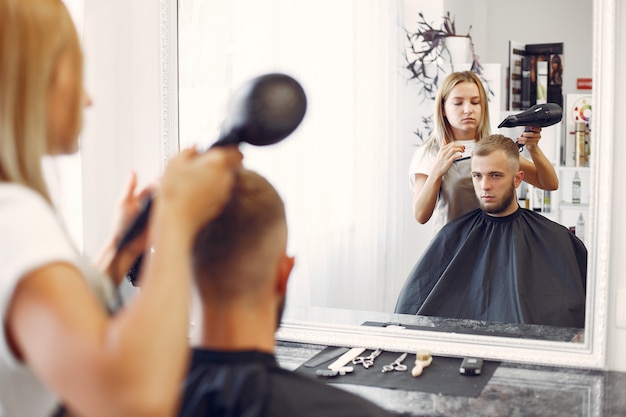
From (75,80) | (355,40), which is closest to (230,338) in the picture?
(75,80)

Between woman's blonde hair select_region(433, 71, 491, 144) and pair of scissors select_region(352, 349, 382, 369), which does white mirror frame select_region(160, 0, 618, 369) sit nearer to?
pair of scissors select_region(352, 349, 382, 369)

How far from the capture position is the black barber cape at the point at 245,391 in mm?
1145

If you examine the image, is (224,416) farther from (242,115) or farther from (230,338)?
Answer: (242,115)

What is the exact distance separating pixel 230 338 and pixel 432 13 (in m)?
1.08

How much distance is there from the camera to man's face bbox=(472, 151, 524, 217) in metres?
1.85

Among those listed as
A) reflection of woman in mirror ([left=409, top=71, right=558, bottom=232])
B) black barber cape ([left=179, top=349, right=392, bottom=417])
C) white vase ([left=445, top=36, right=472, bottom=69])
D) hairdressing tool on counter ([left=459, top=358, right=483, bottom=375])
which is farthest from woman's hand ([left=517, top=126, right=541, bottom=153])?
black barber cape ([left=179, top=349, right=392, bottom=417])

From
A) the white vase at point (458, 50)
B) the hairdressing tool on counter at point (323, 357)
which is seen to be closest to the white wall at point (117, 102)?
the hairdressing tool on counter at point (323, 357)

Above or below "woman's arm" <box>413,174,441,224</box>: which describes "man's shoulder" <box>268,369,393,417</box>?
below

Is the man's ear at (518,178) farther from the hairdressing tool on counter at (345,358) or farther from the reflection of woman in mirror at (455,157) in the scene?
the hairdressing tool on counter at (345,358)

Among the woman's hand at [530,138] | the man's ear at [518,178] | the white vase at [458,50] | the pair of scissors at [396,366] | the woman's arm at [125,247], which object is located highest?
the white vase at [458,50]

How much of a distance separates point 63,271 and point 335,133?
1265 millimetres

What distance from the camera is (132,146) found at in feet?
7.41

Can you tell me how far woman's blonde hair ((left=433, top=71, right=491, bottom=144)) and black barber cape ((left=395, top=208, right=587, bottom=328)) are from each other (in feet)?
0.69

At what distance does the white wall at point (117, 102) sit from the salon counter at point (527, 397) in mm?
985
